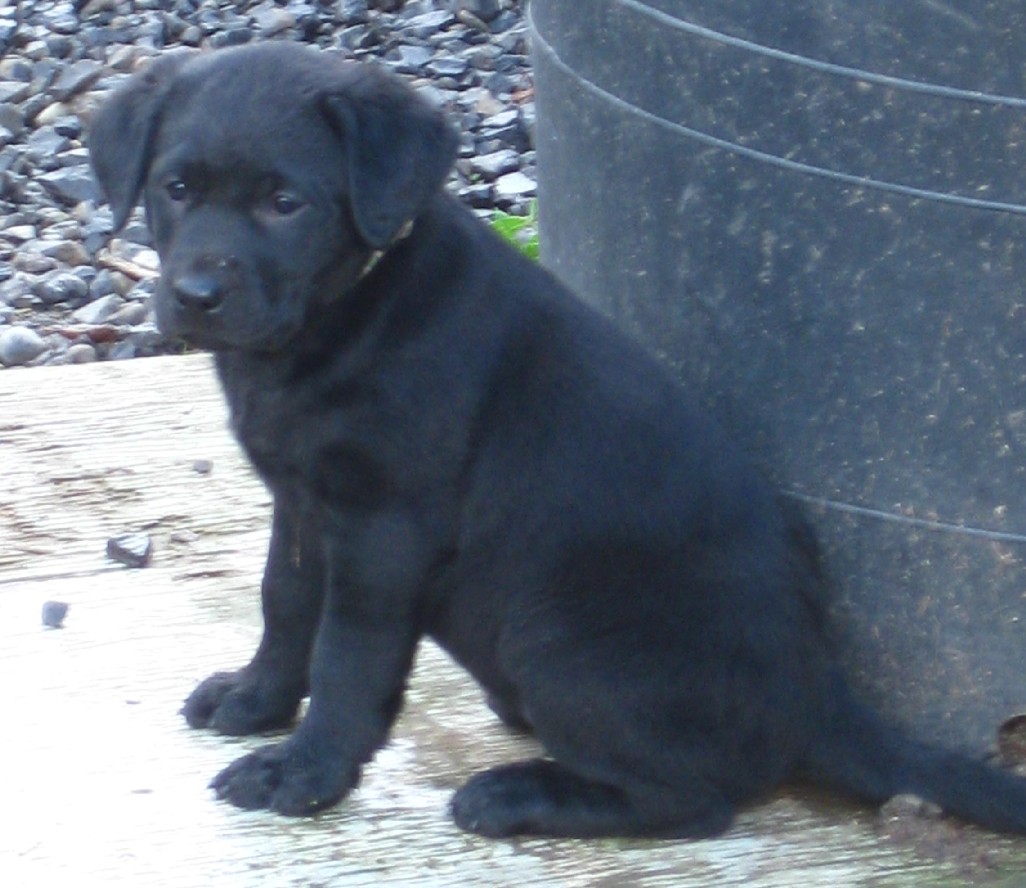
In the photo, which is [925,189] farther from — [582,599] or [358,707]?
[358,707]

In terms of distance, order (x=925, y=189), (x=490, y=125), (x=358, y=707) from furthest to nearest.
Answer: (x=490, y=125)
(x=358, y=707)
(x=925, y=189)

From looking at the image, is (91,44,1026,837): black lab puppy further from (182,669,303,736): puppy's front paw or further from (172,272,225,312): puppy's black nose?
(182,669,303,736): puppy's front paw

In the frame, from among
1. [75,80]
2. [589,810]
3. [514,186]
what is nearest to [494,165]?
[514,186]

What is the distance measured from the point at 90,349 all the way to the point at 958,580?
3037 millimetres

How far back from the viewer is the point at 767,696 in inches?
111

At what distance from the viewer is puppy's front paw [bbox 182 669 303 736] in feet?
10.3

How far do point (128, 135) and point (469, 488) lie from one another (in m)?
0.79

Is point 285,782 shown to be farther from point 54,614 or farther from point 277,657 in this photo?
point 54,614

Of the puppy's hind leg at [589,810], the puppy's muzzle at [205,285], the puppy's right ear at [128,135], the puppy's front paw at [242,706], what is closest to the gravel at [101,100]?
the puppy's front paw at [242,706]

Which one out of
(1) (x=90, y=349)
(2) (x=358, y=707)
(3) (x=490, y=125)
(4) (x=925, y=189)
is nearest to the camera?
(4) (x=925, y=189)

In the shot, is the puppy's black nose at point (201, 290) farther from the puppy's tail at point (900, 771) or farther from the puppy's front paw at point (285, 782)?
the puppy's tail at point (900, 771)

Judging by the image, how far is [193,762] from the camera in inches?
121

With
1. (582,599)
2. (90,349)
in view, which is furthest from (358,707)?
(90,349)

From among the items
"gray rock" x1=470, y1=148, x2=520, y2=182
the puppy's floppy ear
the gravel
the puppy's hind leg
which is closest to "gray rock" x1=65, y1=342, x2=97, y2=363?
the gravel
